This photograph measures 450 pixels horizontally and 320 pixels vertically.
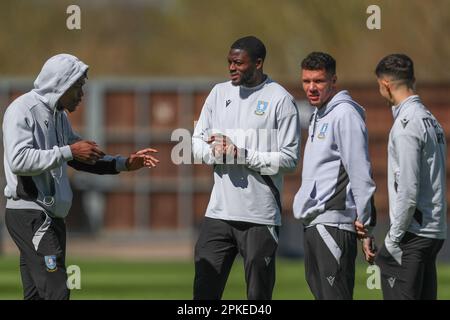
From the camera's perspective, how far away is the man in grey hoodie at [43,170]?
9570 mm

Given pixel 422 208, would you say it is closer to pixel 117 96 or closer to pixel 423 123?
pixel 423 123

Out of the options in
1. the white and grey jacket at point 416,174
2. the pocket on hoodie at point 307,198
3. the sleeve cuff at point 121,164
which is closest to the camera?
the white and grey jacket at point 416,174

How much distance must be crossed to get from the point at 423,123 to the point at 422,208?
1.98 feet

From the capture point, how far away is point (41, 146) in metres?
9.75

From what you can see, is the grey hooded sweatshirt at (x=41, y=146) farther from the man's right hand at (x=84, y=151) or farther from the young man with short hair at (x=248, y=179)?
the young man with short hair at (x=248, y=179)

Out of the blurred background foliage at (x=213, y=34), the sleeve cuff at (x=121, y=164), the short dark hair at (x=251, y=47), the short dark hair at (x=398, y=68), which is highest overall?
the blurred background foliage at (x=213, y=34)

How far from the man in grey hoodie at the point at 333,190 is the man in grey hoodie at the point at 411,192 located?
0.25 meters

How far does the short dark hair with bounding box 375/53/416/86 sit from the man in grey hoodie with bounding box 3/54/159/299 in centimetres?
214

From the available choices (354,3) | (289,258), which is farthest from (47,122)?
(354,3)

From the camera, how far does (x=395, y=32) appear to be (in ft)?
135

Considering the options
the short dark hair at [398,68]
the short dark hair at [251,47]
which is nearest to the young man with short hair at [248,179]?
the short dark hair at [251,47]

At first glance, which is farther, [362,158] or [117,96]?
[117,96]

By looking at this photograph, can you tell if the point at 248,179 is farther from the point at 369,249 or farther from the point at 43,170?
the point at 43,170

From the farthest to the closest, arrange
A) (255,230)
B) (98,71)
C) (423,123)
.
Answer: (98,71) < (255,230) < (423,123)
